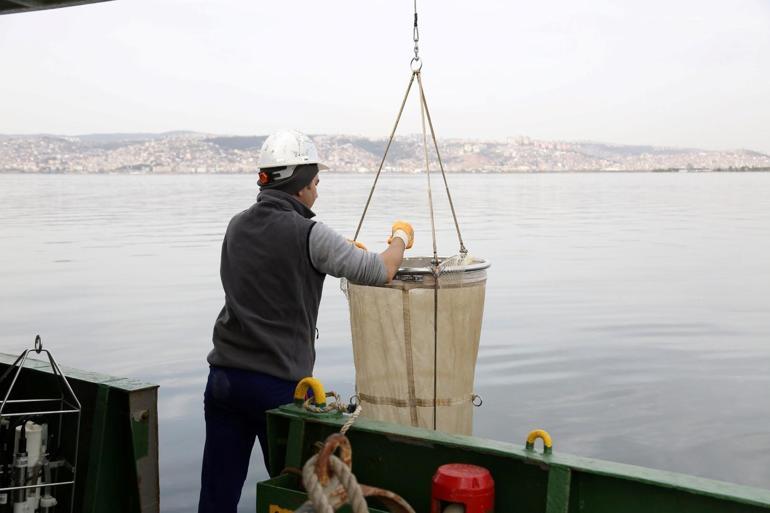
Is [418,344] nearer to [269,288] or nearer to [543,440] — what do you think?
[269,288]

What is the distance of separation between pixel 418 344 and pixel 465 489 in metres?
1.97

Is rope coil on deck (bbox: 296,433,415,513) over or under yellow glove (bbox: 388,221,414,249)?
under

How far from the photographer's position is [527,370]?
1155cm

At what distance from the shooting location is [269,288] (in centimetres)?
357

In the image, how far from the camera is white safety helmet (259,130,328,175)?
3637 millimetres

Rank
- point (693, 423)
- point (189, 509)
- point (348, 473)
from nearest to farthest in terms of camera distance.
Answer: point (348, 473)
point (189, 509)
point (693, 423)

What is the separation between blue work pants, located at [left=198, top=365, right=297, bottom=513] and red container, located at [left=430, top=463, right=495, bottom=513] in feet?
2.91

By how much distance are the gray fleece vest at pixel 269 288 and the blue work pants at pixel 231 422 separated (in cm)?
6

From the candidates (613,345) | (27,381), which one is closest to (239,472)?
(27,381)

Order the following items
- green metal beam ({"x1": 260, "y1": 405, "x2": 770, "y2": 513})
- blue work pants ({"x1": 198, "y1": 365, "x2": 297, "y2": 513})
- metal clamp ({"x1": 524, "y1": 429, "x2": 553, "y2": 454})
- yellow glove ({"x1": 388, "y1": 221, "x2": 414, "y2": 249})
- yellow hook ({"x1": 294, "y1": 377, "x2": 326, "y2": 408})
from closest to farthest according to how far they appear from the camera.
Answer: green metal beam ({"x1": 260, "y1": 405, "x2": 770, "y2": 513})
metal clamp ({"x1": 524, "y1": 429, "x2": 553, "y2": 454})
yellow hook ({"x1": 294, "y1": 377, "x2": 326, "y2": 408})
blue work pants ({"x1": 198, "y1": 365, "x2": 297, "y2": 513})
yellow glove ({"x1": 388, "y1": 221, "x2": 414, "y2": 249})

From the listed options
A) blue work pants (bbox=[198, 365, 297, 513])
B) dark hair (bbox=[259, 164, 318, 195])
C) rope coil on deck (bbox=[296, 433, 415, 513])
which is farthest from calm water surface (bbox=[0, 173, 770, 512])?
rope coil on deck (bbox=[296, 433, 415, 513])

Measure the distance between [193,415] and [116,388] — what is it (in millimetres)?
4911

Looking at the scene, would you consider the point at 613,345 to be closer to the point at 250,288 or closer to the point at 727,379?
the point at 727,379

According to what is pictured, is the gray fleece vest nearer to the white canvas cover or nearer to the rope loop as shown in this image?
the rope loop
